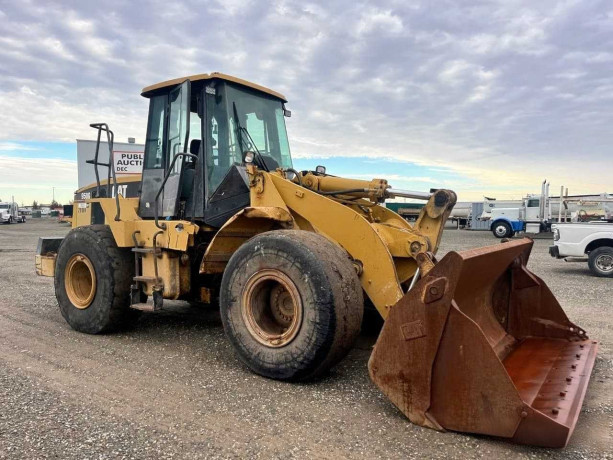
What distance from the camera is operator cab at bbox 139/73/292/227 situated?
5.44 metres

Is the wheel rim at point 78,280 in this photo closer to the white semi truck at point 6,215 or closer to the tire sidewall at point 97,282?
the tire sidewall at point 97,282

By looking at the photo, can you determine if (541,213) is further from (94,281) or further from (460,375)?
(460,375)

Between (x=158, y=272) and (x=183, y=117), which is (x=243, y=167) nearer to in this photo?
(x=183, y=117)

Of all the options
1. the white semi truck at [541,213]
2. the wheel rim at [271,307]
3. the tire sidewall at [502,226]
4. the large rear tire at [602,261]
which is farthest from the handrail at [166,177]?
the tire sidewall at [502,226]

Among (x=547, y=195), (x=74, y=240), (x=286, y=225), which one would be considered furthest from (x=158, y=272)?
(x=547, y=195)

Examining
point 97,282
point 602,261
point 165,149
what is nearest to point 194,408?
point 97,282

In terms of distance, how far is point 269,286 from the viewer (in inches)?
178

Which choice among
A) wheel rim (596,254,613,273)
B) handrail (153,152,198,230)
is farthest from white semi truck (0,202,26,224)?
wheel rim (596,254,613,273)

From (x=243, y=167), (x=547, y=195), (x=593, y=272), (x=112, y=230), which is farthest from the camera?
(x=547, y=195)

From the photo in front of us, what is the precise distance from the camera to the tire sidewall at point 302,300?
12.7ft

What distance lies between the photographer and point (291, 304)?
4457 millimetres

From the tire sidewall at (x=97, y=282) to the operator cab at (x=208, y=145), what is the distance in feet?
2.47

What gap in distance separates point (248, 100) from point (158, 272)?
7.28 ft

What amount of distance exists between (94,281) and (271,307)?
244cm
